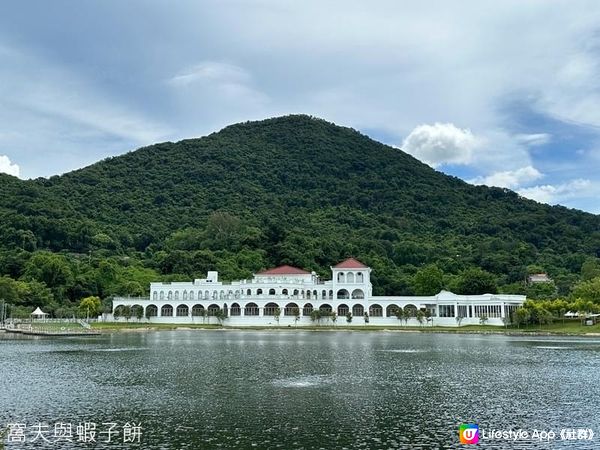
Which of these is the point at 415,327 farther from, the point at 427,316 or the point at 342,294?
the point at 342,294

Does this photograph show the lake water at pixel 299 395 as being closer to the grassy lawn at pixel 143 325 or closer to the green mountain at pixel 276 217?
the grassy lawn at pixel 143 325

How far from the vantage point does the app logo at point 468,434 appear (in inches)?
699

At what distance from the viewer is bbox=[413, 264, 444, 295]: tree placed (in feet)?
283

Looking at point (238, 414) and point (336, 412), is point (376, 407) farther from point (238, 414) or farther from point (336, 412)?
point (238, 414)

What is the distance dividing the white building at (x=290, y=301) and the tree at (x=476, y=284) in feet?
15.0

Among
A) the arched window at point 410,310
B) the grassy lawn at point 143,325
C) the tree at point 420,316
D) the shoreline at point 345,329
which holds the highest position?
the arched window at point 410,310

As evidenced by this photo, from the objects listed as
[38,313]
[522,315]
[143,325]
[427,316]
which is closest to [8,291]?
[38,313]

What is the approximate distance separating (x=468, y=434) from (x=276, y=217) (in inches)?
4612

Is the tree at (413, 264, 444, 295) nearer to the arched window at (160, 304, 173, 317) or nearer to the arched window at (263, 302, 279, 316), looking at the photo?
the arched window at (263, 302, 279, 316)

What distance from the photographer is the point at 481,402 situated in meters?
23.7

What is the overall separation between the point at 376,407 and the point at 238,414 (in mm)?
4847

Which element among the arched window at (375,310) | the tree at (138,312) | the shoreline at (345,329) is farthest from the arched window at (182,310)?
the arched window at (375,310)

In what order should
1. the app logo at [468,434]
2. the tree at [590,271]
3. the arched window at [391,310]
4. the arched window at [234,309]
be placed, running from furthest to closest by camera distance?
1. the tree at [590,271]
2. the arched window at [234,309]
3. the arched window at [391,310]
4. the app logo at [468,434]

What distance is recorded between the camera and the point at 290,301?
80875 millimetres
